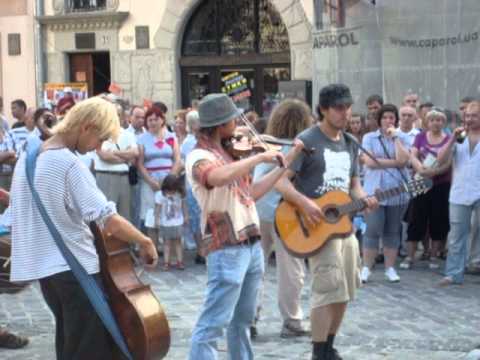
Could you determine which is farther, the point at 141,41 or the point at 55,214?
the point at 141,41

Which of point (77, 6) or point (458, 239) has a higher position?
point (77, 6)

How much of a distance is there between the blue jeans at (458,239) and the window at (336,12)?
7010 millimetres

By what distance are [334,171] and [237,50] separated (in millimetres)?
14722

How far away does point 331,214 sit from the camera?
21.9 feet

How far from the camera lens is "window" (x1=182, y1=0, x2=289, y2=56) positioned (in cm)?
2073

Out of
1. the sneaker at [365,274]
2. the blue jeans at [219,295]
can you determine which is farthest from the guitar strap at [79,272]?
the sneaker at [365,274]

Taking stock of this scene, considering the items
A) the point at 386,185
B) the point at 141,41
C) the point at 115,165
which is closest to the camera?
the point at 386,185

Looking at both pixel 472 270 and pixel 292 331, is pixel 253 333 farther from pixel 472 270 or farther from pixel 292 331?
pixel 472 270

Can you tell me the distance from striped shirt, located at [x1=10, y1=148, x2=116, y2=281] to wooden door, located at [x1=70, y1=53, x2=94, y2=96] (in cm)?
1763

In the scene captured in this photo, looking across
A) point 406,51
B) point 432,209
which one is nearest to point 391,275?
point 432,209

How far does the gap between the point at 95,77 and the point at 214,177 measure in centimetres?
1772

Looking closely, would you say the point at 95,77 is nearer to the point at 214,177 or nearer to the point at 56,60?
the point at 56,60

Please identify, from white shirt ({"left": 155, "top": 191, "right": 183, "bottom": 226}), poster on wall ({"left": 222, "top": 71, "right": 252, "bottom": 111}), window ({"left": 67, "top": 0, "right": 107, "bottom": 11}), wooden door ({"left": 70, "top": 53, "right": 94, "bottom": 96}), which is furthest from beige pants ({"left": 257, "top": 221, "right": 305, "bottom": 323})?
wooden door ({"left": 70, "top": 53, "right": 94, "bottom": 96})

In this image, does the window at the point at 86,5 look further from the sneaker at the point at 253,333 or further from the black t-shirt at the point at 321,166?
the black t-shirt at the point at 321,166
